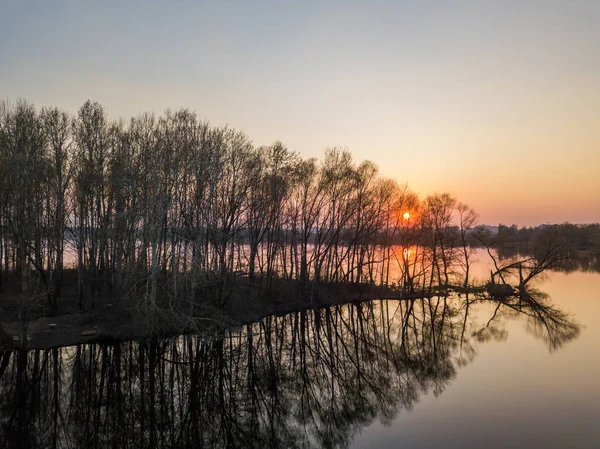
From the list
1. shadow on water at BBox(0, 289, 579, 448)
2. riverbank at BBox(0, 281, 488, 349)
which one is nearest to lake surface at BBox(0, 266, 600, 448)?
shadow on water at BBox(0, 289, 579, 448)

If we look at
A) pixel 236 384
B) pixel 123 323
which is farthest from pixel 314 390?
pixel 123 323

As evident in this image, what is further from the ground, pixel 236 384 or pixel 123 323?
pixel 123 323

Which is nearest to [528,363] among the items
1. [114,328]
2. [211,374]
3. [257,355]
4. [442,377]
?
[442,377]

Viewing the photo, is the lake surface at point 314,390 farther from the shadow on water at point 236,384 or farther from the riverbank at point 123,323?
the riverbank at point 123,323

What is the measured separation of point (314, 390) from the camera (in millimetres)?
18250

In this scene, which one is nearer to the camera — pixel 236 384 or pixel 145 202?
pixel 236 384

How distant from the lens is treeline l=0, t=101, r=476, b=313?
80.5 ft

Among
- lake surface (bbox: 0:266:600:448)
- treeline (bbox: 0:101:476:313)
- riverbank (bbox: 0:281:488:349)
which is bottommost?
lake surface (bbox: 0:266:600:448)

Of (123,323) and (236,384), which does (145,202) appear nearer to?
(123,323)

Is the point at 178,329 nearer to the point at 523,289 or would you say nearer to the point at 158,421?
the point at 158,421

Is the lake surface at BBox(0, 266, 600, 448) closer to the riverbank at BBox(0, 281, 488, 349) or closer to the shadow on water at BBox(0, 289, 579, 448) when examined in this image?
the shadow on water at BBox(0, 289, 579, 448)

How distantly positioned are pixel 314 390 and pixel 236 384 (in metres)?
3.72

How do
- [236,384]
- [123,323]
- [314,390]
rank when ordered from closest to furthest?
1. [314,390]
2. [236,384]
3. [123,323]

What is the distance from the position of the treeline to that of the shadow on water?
4000 mm
